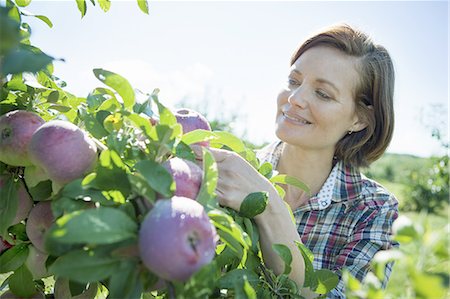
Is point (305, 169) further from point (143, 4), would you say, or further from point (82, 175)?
point (82, 175)

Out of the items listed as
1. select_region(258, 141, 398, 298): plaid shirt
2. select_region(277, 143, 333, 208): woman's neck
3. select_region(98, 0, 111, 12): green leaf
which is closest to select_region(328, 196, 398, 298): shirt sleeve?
select_region(258, 141, 398, 298): plaid shirt

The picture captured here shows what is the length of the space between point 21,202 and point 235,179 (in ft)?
1.09

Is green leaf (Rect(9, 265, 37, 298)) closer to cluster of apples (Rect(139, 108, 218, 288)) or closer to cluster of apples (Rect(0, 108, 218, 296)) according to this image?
cluster of apples (Rect(0, 108, 218, 296))

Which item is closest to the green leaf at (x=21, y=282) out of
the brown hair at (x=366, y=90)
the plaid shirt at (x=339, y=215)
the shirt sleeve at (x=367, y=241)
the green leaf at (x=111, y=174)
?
the green leaf at (x=111, y=174)

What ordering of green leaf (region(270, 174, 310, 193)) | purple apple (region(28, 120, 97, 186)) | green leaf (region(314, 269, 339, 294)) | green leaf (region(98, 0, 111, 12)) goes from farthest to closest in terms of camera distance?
green leaf (region(270, 174, 310, 193)), green leaf (region(98, 0, 111, 12)), green leaf (region(314, 269, 339, 294)), purple apple (region(28, 120, 97, 186))

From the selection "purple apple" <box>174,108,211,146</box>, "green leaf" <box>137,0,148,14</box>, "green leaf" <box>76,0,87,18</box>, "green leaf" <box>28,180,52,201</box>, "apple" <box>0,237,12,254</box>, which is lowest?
"apple" <box>0,237,12,254</box>

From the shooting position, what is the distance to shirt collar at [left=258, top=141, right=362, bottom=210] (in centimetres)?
173

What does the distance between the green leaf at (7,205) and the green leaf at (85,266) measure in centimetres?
21

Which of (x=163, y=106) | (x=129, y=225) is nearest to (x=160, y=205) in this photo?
(x=129, y=225)

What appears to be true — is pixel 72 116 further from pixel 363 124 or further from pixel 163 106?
pixel 363 124

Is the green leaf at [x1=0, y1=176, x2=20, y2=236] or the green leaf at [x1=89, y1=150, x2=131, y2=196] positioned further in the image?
the green leaf at [x1=0, y1=176, x2=20, y2=236]

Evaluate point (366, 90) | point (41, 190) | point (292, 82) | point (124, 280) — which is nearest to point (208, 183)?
point (124, 280)

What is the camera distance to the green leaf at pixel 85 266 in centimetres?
47

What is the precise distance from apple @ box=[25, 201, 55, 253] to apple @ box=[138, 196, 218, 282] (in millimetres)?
234
